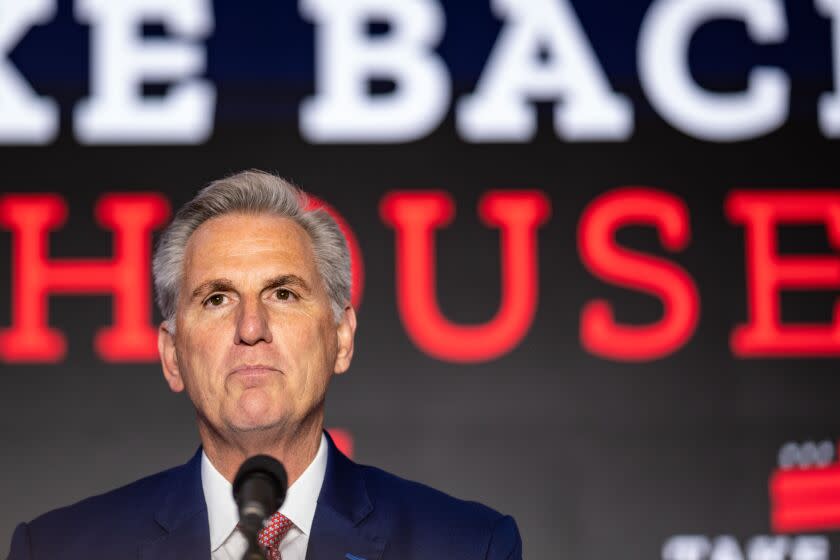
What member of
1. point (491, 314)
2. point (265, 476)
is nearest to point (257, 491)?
point (265, 476)

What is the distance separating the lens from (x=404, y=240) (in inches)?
129

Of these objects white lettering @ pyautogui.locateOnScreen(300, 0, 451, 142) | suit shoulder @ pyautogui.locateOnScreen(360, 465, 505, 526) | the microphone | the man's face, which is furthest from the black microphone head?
white lettering @ pyautogui.locateOnScreen(300, 0, 451, 142)

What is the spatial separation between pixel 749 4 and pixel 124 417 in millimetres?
2124

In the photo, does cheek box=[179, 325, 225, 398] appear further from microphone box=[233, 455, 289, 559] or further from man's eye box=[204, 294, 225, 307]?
microphone box=[233, 455, 289, 559]

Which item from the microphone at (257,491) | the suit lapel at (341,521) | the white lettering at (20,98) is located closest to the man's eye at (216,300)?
the suit lapel at (341,521)

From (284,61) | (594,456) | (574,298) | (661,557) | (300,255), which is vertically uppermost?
(284,61)

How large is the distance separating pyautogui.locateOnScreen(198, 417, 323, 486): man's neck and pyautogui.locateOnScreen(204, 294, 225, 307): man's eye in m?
0.18

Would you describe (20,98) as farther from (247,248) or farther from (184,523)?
(184,523)

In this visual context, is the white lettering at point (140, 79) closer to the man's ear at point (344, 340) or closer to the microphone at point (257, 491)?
the man's ear at point (344, 340)

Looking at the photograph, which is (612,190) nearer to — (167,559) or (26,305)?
(26,305)

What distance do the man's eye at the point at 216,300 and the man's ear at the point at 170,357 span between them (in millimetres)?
103

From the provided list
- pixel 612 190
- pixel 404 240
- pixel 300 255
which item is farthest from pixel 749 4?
pixel 300 255

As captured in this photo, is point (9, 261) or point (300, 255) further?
point (9, 261)

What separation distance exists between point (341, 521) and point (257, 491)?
64 cm
